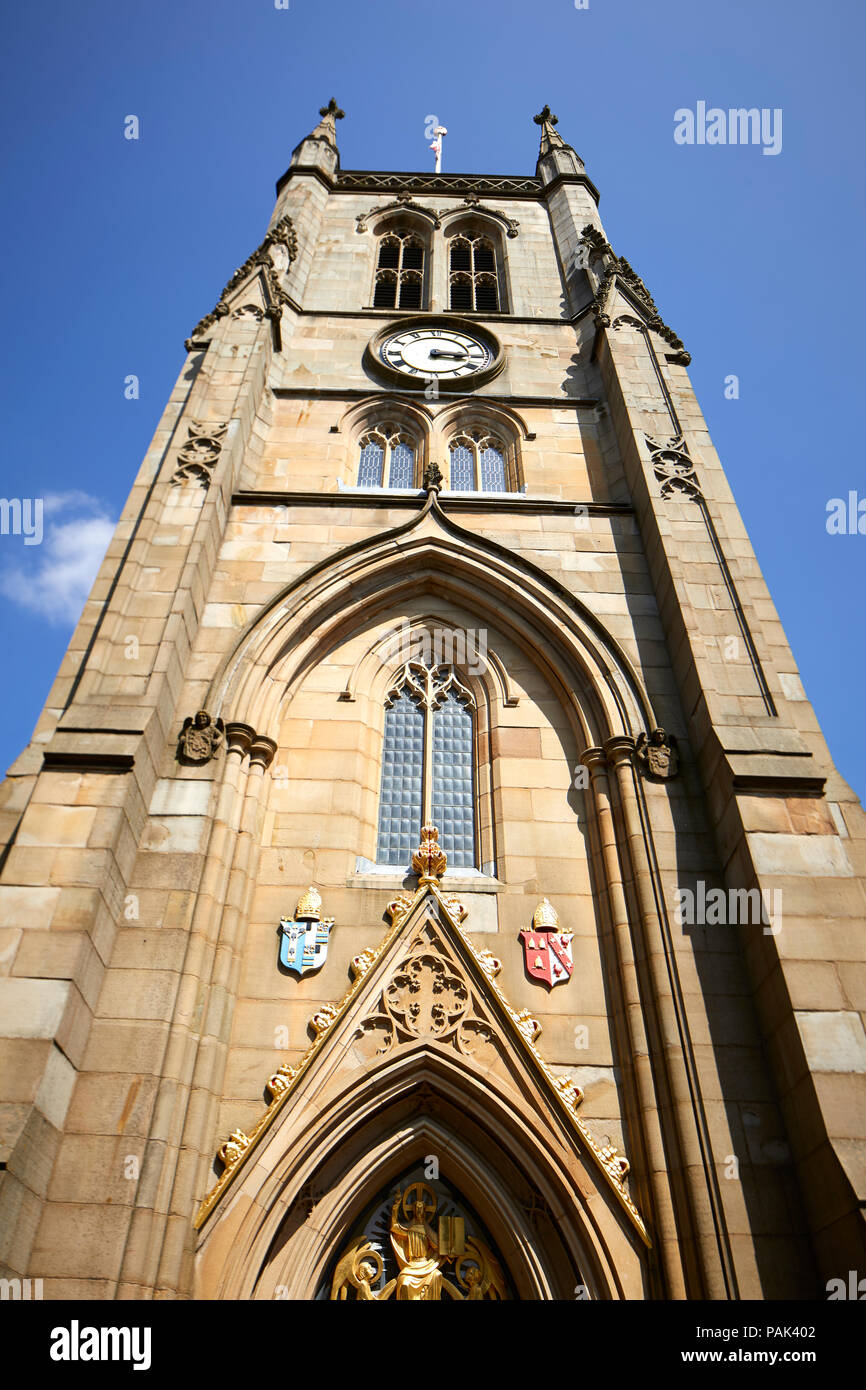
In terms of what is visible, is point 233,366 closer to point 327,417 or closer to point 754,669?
point 327,417

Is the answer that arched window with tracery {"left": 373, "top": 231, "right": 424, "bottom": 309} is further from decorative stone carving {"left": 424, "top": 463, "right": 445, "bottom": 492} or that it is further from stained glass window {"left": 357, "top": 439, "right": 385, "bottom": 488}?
decorative stone carving {"left": 424, "top": 463, "right": 445, "bottom": 492}

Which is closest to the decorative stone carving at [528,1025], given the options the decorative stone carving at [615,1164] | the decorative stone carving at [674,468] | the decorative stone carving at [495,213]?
the decorative stone carving at [615,1164]

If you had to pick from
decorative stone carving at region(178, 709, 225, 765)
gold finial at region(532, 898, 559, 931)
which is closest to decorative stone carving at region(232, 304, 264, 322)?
decorative stone carving at region(178, 709, 225, 765)

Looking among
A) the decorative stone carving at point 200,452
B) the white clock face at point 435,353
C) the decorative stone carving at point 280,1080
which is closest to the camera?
the decorative stone carving at point 280,1080

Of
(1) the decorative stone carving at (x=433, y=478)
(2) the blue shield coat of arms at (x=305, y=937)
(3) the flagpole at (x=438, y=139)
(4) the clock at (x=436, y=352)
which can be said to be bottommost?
(2) the blue shield coat of arms at (x=305, y=937)

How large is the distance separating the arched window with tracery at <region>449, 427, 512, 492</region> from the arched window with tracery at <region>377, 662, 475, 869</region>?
13.3ft

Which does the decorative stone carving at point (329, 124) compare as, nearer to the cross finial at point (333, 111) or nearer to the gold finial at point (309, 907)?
the cross finial at point (333, 111)

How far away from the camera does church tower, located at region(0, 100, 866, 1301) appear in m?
7.24

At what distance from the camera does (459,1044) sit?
27.5ft

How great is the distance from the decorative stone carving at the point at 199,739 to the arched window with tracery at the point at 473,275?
526 inches

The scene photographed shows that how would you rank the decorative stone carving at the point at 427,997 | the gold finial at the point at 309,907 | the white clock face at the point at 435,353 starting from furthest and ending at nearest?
the white clock face at the point at 435,353
the gold finial at the point at 309,907
the decorative stone carving at the point at 427,997

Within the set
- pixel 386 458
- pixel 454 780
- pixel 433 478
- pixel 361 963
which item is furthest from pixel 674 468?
pixel 361 963

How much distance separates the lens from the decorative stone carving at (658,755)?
9898mm
